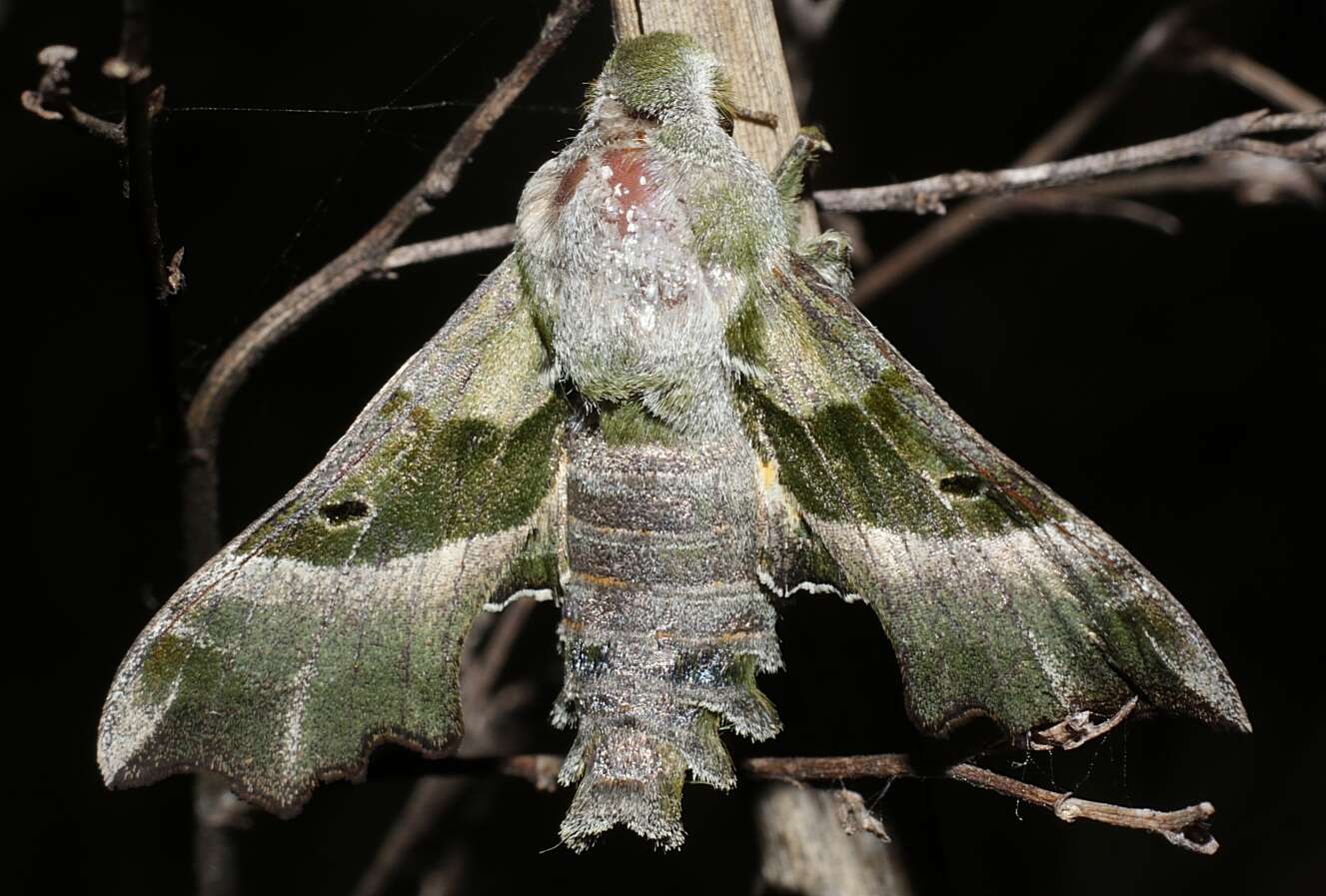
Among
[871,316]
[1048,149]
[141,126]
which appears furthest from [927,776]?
[1048,149]

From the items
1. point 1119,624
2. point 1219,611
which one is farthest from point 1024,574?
point 1219,611

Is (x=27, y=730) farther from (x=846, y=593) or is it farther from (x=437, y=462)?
(x=846, y=593)

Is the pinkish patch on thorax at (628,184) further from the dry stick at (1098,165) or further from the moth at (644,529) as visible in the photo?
the dry stick at (1098,165)

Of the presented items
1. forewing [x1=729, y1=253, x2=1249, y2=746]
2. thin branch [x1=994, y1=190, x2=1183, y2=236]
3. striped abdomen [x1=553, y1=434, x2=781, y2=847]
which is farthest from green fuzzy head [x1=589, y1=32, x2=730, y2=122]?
thin branch [x1=994, y1=190, x2=1183, y2=236]

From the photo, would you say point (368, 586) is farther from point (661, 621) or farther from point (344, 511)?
point (661, 621)

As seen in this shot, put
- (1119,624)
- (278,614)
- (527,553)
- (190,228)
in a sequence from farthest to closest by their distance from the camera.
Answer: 1. (190,228)
2. (527,553)
3. (278,614)
4. (1119,624)

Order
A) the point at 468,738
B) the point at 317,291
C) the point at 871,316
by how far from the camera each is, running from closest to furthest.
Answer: the point at 317,291, the point at 468,738, the point at 871,316

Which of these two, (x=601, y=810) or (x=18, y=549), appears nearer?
(x=601, y=810)
